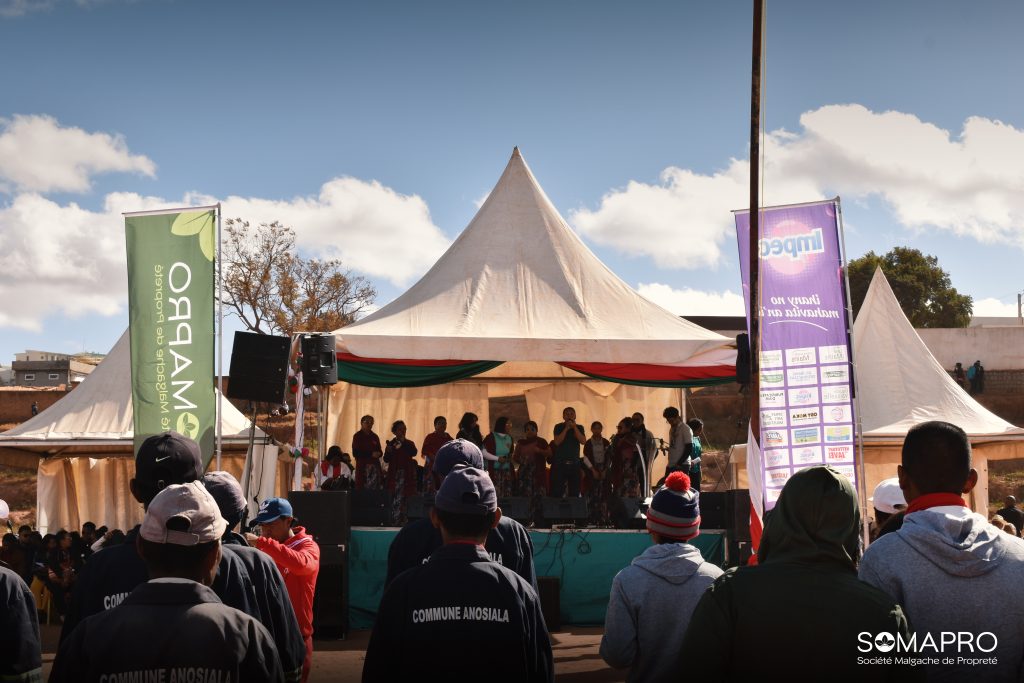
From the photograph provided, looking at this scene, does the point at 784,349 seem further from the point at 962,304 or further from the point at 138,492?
the point at 962,304

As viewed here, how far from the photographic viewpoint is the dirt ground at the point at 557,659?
7879 mm

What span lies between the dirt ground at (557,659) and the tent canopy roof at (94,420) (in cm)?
565

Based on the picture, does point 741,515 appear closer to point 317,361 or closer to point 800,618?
point 317,361

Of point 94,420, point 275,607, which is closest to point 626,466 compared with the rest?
point 94,420

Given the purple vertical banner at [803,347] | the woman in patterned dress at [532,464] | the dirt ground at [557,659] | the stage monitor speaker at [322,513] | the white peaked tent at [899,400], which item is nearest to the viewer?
the dirt ground at [557,659]

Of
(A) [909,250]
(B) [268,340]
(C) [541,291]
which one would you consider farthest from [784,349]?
(A) [909,250]

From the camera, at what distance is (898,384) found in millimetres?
15898

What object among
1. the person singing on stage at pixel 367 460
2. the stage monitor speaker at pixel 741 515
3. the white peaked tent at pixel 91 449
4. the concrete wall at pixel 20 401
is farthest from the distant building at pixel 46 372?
the stage monitor speaker at pixel 741 515

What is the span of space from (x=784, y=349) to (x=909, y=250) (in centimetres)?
3559

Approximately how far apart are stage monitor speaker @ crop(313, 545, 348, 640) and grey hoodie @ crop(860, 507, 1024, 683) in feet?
24.8

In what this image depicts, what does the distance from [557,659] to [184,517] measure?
6.66 metres

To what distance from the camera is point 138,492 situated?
3.39 meters

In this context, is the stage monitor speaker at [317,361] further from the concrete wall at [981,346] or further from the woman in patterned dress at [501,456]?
the concrete wall at [981,346]
